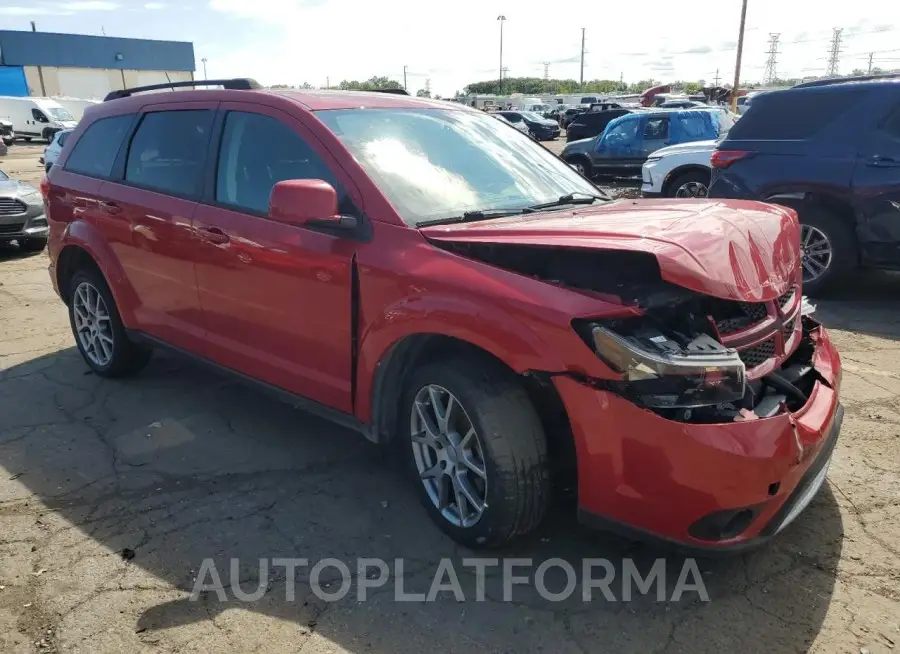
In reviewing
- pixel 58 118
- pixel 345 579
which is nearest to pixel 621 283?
pixel 345 579

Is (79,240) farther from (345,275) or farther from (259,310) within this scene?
(345,275)

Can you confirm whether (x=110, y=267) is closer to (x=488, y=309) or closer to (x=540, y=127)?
(x=488, y=309)

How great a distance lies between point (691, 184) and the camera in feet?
35.9

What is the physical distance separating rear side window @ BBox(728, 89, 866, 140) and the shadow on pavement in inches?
181

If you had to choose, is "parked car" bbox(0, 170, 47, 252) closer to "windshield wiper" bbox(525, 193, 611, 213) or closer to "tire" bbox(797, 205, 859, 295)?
"windshield wiper" bbox(525, 193, 611, 213)

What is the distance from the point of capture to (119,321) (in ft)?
15.8

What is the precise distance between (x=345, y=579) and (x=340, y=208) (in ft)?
5.06

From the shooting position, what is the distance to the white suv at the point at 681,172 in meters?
10.8

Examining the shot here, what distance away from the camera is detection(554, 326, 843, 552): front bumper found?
238 centimetres

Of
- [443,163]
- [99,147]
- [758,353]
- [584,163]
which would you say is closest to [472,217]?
[443,163]

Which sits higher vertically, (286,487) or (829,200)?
(829,200)

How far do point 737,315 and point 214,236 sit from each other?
2529 mm

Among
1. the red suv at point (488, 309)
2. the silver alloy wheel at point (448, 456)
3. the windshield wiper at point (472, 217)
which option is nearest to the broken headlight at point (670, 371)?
the red suv at point (488, 309)

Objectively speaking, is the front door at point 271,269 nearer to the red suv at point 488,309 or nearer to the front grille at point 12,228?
the red suv at point 488,309
